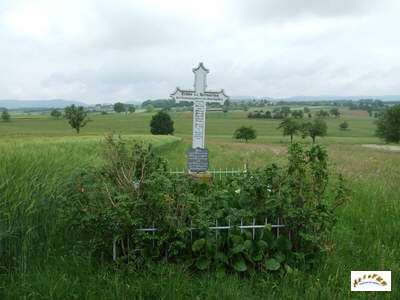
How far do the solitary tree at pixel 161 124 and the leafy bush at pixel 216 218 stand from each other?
169ft

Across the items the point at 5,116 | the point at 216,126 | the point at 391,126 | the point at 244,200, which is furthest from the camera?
the point at 216,126

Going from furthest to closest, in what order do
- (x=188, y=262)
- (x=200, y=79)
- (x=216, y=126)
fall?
(x=216, y=126) < (x=200, y=79) < (x=188, y=262)

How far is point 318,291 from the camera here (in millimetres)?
2834

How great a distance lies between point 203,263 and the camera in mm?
3119

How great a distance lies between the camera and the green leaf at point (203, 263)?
3087 millimetres

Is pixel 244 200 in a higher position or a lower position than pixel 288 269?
higher

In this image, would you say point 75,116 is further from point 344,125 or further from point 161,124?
point 344,125

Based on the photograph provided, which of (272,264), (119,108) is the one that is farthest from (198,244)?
(119,108)

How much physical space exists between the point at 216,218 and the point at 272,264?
811 mm

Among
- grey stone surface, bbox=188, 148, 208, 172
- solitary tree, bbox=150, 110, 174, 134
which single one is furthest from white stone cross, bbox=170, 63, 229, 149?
solitary tree, bbox=150, 110, 174, 134

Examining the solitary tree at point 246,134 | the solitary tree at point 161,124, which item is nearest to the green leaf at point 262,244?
the solitary tree at point 161,124

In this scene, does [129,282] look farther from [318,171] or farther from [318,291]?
[318,171]

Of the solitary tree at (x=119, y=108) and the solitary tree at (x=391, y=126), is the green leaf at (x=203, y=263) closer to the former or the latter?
the solitary tree at (x=391, y=126)

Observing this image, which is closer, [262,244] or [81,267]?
[81,267]
